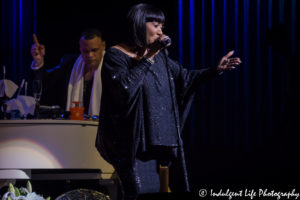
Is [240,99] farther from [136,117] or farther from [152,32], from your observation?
[136,117]

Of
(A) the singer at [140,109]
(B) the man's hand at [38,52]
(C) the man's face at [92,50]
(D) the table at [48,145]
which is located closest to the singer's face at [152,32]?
(A) the singer at [140,109]

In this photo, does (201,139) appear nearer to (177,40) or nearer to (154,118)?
(177,40)

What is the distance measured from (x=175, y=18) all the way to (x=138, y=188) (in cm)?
270

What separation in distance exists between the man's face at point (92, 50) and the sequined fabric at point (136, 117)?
221 centimetres

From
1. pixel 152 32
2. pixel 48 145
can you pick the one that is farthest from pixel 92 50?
pixel 152 32

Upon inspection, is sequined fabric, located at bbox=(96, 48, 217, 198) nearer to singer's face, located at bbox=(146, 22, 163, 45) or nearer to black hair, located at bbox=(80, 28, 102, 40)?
singer's face, located at bbox=(146, 22, 163, 45)

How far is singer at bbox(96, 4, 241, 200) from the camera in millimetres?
1753

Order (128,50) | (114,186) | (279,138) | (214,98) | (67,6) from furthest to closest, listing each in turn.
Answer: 1. (67,6)
2. (214,98)
3. (279,138)
4. (114,186)
5. (128,50)

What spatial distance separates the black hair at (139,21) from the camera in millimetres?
1869

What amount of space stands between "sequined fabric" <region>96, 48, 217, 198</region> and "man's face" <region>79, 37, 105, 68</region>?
2205 mm

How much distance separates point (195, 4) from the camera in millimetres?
4188

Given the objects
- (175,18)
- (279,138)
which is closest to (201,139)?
(279,138)

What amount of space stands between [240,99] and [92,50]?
4.34 feet

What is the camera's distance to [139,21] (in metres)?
1.87
